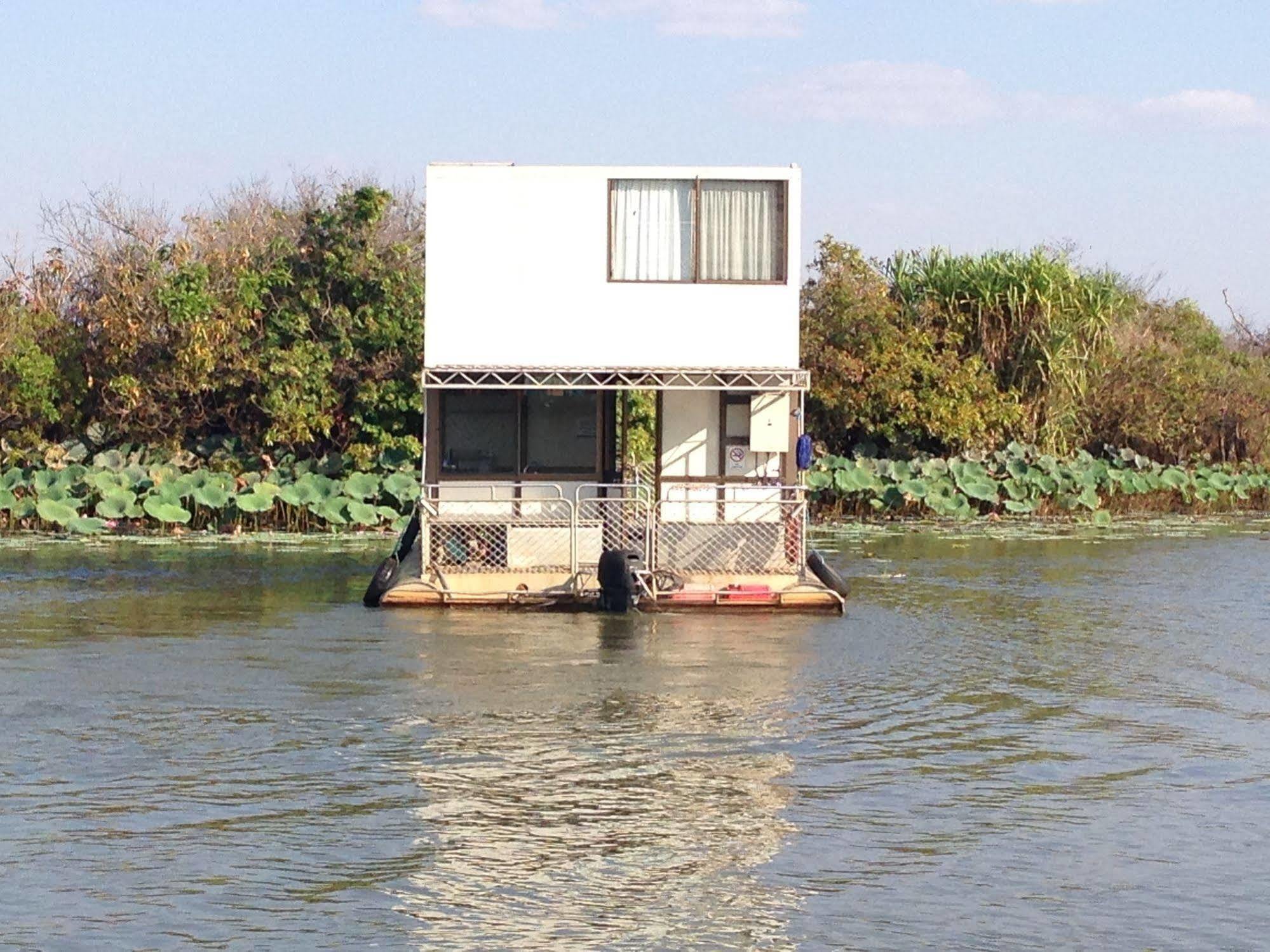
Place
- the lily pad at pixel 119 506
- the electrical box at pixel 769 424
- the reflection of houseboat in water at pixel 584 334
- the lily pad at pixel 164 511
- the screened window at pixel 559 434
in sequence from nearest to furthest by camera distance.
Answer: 1. the reflection of houseboat in water at pixel 584 334
2. the screened window at pixel 559 434
3. the electrical box at pixel 769 424
4. the lily pad at pixel 164 511
5. the lily pad at pixel 119 506

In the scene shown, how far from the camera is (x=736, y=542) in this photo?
2177 centimetres

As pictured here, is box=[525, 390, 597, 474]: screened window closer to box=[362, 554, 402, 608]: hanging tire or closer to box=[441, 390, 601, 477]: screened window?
box=[441, 390, 601, 477]: screened window

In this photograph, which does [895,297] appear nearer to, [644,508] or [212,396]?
[212,396]

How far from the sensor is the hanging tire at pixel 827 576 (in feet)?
72.8

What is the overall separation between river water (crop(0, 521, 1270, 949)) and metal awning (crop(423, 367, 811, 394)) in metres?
2.66

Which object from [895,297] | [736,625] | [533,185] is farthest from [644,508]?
[895,297]

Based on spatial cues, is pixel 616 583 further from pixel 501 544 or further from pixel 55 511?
pixel 55 511

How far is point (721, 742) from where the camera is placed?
46.2 feet

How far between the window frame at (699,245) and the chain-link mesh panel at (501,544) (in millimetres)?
2844

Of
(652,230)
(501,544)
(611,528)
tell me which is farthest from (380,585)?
(652,230)

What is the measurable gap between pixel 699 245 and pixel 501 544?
4146 millimetres

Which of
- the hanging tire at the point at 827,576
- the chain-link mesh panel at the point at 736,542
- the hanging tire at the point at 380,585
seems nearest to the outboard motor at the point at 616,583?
the chain-link mesh panel at the point at 736,542

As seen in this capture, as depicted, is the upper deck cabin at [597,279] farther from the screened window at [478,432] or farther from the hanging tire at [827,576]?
the hanging tire at [827,576]

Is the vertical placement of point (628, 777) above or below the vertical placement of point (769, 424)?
below
